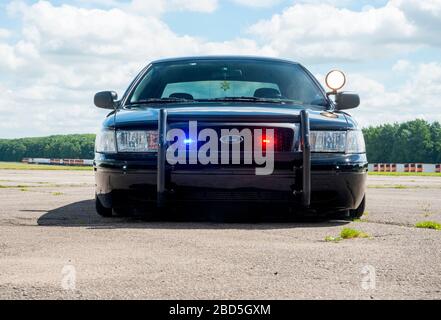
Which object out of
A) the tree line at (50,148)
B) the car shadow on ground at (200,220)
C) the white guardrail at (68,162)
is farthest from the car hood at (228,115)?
the tree line at (50,148)

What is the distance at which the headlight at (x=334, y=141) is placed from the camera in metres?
5.87

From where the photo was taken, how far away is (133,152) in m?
5.91

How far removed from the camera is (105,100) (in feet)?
23.5

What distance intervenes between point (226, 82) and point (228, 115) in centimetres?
148

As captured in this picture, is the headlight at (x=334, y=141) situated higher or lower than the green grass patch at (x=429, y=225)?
higher

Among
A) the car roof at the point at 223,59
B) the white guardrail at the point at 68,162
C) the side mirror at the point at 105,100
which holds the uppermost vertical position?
the car roof at the point at 223,59

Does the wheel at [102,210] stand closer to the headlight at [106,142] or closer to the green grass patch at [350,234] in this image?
the headlight at [106,142]

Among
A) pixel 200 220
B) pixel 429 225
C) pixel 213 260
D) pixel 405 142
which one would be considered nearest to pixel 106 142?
pixel 200 220

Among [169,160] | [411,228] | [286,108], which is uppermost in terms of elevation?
[286,108]

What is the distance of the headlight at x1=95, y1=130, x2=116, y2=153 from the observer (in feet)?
19.8

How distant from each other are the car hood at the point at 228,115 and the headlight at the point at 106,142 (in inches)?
2.8
